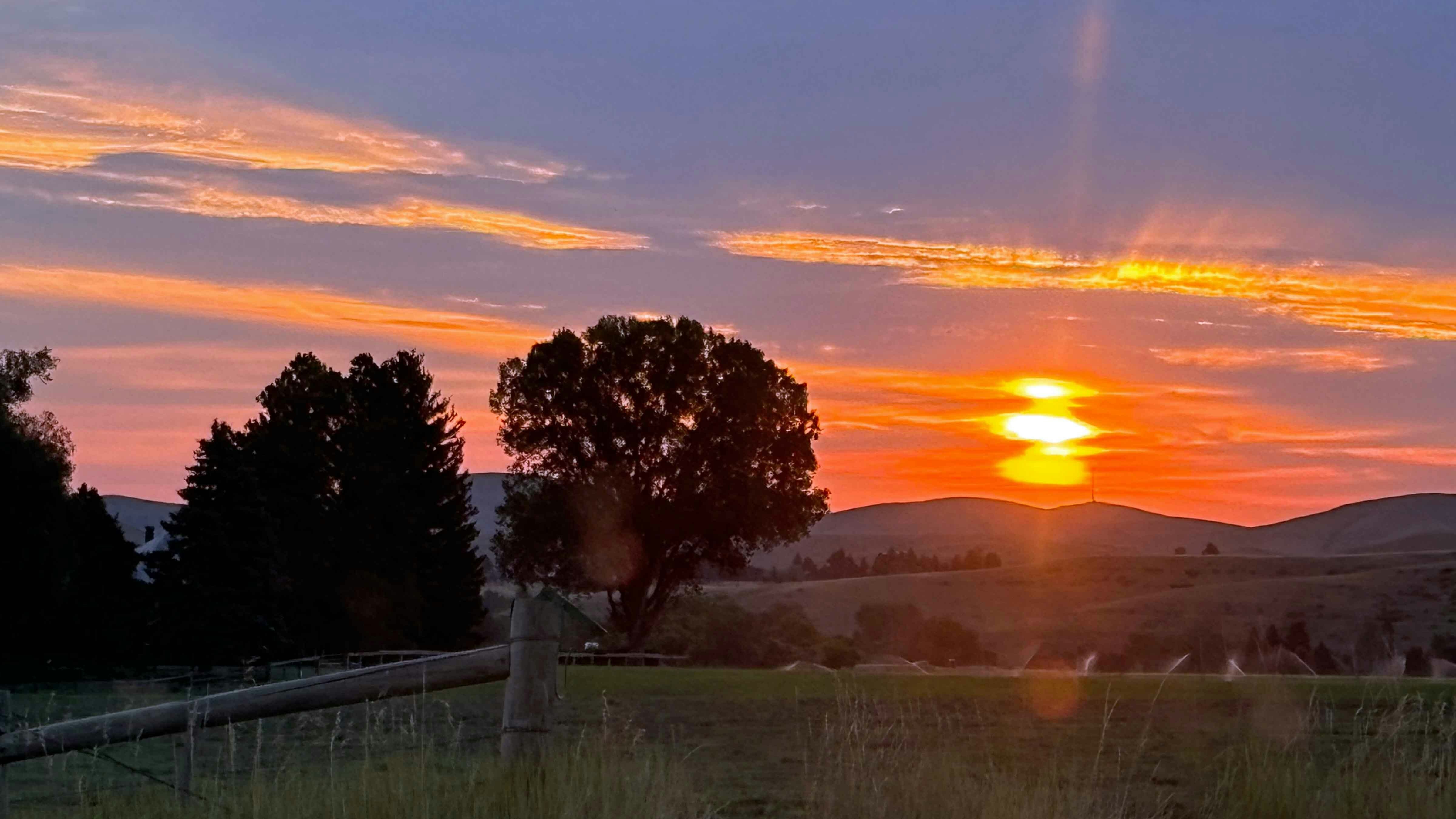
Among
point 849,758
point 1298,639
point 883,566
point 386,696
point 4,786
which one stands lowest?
point 1298,639

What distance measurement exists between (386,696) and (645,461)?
45722 millimetres

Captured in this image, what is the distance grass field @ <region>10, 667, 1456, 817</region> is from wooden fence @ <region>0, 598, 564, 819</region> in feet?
1.00

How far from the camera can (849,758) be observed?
10797 millimetres

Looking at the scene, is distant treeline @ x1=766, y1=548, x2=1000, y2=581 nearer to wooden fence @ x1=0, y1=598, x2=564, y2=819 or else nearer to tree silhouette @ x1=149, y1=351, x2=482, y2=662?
tree silhouette @ x1=149, y1=351, x2=482, y2=662

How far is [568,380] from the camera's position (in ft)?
176

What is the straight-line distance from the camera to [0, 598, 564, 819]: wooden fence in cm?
793

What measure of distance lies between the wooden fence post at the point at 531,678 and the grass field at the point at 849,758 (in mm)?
178

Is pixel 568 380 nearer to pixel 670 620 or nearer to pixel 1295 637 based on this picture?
pixel 670 620

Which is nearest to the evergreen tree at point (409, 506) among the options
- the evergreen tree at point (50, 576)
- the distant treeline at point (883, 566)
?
the evergreen tree at point (50, 576)

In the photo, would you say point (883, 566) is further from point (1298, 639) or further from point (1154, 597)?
point (1298, 639)

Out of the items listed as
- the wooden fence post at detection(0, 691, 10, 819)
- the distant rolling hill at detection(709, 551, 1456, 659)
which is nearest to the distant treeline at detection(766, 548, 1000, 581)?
the distant rolling hill at detection(709, 551, 1456, 659)

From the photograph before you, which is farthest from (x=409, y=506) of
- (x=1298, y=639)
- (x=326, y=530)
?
(x=1298, y=639)

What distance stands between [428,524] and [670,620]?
10297mm

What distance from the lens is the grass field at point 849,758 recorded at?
8.28 metres
